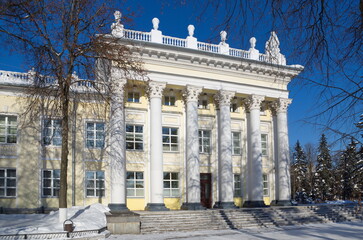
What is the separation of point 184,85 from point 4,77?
1116cm

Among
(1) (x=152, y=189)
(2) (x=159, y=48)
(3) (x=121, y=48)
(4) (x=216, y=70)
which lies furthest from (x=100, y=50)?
(4) (x=216, y=70)

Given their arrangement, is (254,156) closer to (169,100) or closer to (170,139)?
(170,139)

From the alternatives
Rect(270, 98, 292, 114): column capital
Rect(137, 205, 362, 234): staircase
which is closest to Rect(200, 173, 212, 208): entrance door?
Rect(137, 205, 362, 234): staircase

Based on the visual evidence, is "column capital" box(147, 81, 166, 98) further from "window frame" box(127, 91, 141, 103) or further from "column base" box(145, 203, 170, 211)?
"column base" box(145, 203, 170, 211)

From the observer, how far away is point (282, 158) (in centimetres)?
3006

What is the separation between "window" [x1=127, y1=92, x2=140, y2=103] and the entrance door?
6.99 metres

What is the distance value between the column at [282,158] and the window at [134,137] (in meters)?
10.6

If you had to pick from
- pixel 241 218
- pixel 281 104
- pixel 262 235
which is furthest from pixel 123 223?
pixel 281 104

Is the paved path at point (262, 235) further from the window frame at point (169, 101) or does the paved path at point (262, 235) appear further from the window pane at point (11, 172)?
the window frame at point (169, 101)

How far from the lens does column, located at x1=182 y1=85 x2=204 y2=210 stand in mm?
25953

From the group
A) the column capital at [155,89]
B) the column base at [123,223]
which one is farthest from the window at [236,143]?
the column base at [123,223]

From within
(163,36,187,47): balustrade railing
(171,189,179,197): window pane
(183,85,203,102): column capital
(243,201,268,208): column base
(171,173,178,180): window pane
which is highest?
(163,36,187,47): balustrade railing

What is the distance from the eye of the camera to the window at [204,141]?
2893 centimetres

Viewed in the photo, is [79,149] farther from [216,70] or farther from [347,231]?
[347,231]
